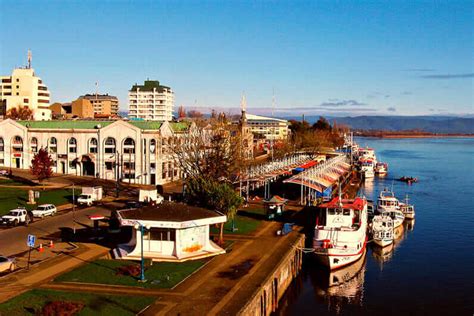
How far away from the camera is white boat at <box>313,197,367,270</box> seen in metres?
53.6

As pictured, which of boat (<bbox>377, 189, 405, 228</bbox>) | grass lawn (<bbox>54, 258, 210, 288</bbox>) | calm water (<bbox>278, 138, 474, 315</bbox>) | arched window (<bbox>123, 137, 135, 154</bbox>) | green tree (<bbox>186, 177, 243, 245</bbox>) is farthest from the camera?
arched window (<bbox>123, 137, 135, 154</bbox>)

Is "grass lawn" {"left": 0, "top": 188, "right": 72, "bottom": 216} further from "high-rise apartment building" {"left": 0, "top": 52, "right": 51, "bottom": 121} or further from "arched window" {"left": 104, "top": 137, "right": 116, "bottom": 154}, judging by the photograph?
"high-rise apartment building" {"left": 0, "top": 52, "right": 51, "bottom": 121}

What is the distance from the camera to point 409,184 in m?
132

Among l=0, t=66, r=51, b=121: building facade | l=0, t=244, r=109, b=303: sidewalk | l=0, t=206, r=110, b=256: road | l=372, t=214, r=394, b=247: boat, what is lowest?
l=372, t=214, r=394, b=247: boat

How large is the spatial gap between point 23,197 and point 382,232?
47.1 metres

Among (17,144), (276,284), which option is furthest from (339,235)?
(17,144)

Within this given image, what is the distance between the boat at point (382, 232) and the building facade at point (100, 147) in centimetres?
3897

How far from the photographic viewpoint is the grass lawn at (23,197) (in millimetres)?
66869

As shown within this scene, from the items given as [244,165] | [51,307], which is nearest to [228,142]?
[244,165]

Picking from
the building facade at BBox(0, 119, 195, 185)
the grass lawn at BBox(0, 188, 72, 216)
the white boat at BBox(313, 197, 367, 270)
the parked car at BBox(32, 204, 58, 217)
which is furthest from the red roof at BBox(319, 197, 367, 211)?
the building facade at BBox(0, 119, 195, 185)

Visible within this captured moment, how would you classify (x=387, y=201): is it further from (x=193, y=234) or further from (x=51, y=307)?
(x=51, y=307)

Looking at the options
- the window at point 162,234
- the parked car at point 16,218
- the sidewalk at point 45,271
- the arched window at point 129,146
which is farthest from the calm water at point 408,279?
the arched window at point 129,146

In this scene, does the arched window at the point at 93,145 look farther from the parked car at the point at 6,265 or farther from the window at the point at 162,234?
the parked car at the point at 6,265

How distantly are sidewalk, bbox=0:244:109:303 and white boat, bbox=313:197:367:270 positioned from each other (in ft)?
69.5
